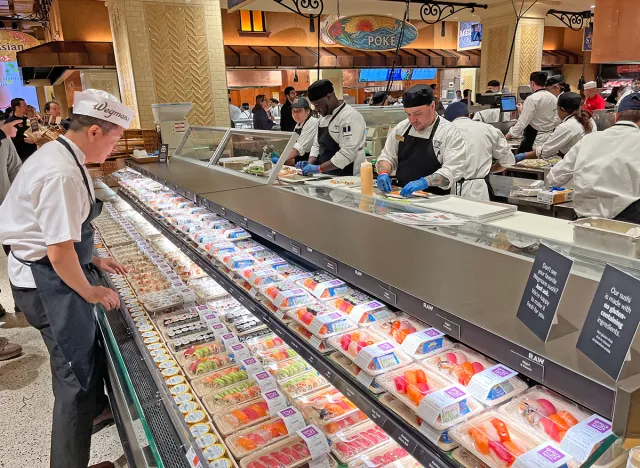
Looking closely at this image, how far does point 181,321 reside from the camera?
2.65 meters

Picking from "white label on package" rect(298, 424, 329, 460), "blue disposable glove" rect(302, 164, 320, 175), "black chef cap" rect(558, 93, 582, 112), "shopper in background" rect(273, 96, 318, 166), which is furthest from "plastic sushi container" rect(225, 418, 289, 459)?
"black chef cap" rect(558, 93, 582, 112)

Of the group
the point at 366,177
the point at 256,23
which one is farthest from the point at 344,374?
the point at 256,23

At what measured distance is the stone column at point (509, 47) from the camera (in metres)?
13.1

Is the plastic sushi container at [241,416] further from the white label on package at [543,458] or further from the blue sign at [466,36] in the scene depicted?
the blue sign at [466,36]

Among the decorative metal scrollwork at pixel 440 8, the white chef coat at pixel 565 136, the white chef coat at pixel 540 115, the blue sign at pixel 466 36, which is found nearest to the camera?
the white chef coat at pixel 565 136

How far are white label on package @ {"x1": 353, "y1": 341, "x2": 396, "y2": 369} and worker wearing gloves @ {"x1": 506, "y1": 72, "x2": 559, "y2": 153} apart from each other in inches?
245

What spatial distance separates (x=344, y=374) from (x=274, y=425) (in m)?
0.45

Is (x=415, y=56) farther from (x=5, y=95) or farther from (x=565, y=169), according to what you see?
(x=5, y=95)

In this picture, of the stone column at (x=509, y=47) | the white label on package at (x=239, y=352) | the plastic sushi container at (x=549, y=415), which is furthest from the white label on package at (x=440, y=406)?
the stone column at (x=509, y=47)

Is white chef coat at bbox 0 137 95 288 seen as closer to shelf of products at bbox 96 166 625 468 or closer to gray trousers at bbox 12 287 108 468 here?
gray trousers at bbox 12 287 108 468

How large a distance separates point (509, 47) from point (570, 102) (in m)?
8.46

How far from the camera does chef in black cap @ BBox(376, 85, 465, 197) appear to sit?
362 centimetres

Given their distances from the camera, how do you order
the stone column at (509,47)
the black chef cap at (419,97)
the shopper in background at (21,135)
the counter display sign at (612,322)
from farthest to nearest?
the stone column at (509,47)
the shopper in background at (21,135)
the black chef cap at (419,97)
the counter display sign at (612,322)

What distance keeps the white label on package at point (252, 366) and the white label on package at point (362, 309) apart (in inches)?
20.1
